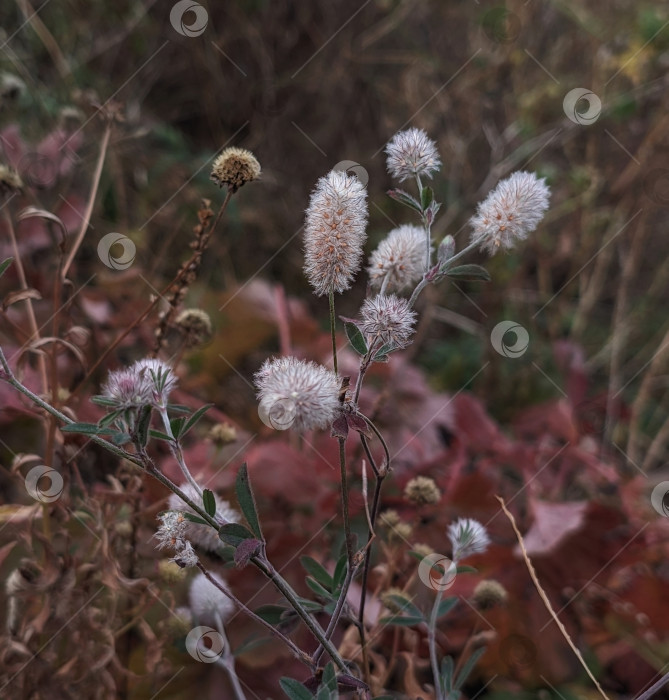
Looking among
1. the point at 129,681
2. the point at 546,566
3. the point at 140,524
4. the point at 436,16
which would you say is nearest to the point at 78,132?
the point at 140,524

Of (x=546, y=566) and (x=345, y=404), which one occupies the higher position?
(x=546, y=566)

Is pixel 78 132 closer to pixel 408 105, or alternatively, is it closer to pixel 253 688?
pixel 253 688

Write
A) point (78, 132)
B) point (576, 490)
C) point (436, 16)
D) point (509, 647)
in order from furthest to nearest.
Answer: point (436, 16)
point (576, 490)
point (78, 132)
point (509, 647)

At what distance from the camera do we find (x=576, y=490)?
1.31 m

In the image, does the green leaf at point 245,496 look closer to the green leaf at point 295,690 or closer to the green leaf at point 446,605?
the green leaf at point 295,690

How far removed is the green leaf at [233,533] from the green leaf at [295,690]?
0.10 meters

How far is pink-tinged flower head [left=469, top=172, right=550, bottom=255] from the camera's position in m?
0.49

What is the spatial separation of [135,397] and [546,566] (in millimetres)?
631
